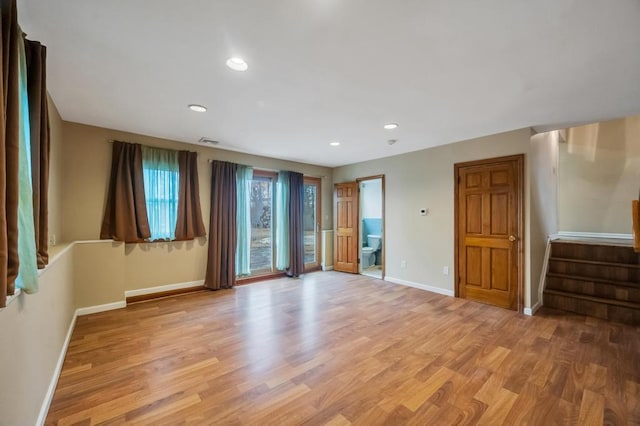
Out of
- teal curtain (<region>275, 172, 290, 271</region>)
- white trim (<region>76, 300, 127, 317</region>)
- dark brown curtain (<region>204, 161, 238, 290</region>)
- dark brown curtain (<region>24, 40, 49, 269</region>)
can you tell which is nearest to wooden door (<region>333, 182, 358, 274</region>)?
teal curtain (<region>275, 172, 290, 271</region>)

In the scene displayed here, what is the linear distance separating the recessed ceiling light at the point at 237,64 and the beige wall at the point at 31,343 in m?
1.93

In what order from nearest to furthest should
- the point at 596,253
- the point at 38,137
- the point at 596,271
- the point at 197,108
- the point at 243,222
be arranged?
the point at 38,137 < the point at 197,108 < the point at 596,271 < the point at 596,253 < the point at 243,222

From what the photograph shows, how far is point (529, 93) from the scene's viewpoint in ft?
8.30

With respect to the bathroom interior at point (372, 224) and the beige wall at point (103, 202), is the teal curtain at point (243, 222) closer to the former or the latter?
the beige wall at point (103, 202)

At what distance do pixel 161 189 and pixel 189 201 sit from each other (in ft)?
1.38

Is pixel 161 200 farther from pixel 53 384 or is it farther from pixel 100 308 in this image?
pixel 53 384

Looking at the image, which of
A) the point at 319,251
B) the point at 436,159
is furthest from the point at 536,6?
the point at 319,251

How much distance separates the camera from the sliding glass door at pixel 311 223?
6098 millimetres

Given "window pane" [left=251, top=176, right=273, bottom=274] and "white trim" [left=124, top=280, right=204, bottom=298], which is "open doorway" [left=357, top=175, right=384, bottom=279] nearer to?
"window pane" [left=251, top=176, right=273, bottom=274]

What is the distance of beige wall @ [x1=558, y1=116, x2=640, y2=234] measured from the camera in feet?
16.8

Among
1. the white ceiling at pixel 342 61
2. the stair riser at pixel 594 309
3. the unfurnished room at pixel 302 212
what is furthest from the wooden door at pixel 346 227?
the stair riser at pixel 594 309

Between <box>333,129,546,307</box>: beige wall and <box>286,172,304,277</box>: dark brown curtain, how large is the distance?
5.43 feet

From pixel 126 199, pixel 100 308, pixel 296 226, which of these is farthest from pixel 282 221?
pixel 100 308

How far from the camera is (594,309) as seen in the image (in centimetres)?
347
